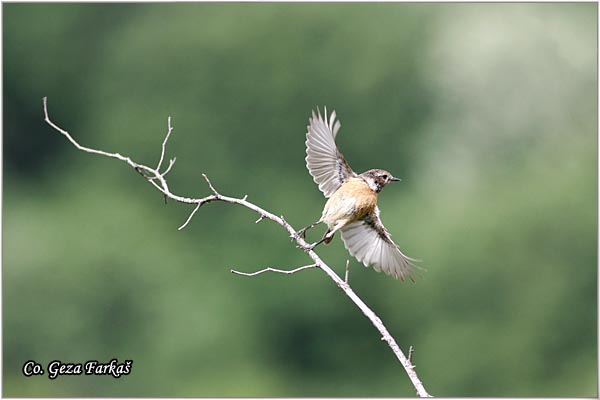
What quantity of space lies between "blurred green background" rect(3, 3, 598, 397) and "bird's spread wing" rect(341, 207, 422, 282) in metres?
18.5

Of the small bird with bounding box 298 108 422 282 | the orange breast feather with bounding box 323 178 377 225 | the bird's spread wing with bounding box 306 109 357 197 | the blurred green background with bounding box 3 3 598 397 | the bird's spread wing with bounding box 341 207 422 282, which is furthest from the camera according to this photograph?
the blurred green background with bounding box 3 3 598 397

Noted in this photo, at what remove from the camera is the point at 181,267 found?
33.7 metres

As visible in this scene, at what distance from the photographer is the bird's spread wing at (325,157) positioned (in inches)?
300

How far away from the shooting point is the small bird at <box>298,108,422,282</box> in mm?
7488

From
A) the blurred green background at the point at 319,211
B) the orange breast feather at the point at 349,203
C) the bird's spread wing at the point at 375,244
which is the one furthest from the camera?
the blurred green background at the point at 319,211

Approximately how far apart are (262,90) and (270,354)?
28.1ft

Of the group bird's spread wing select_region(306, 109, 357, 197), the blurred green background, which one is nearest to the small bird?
bird's spread wing select_region(306, 109, 357, 197)

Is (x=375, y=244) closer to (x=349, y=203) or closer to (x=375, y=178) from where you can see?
(x=375, y=178)

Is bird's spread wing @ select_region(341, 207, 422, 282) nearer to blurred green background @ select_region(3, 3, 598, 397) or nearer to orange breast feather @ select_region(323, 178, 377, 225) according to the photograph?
orange breast feather @ select_region(323, 178, 377, 225)

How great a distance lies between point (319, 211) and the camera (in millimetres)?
30797

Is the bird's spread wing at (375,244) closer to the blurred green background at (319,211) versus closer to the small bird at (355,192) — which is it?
the small bird at (355,192)

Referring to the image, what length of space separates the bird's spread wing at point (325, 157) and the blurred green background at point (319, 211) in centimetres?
1866

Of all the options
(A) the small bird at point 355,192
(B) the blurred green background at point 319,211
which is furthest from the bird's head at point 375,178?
(B) the blurred green background at point 319,211

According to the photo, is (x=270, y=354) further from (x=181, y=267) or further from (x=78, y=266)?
(x=78, y=266)
